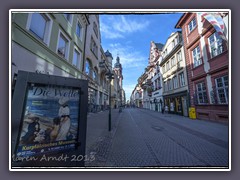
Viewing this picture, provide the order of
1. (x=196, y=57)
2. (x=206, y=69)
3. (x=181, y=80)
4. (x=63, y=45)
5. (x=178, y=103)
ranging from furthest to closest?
(x=178, y=103), (x=181, y=80), (x=196, y=57), (x=206, y=69), (x=63, y=45)

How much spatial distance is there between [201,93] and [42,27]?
13.3m

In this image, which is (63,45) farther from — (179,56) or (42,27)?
(179,56)

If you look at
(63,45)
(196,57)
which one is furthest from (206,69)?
(63,45)

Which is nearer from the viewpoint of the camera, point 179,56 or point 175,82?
point 179,56

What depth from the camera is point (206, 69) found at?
30.9ft

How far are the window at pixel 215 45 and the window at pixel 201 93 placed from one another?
9.54 ft

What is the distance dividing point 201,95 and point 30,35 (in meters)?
13.3

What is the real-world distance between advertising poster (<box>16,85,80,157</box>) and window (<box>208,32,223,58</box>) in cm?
1059

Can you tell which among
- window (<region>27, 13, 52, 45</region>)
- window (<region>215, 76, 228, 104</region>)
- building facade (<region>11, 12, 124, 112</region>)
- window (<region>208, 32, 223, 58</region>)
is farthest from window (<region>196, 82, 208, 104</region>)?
window (<region>27, 13, 52, 45</region>)

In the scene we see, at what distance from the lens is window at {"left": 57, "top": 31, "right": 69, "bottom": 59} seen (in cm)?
697

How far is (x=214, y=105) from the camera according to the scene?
8516mm

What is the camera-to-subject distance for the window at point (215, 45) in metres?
7.88
